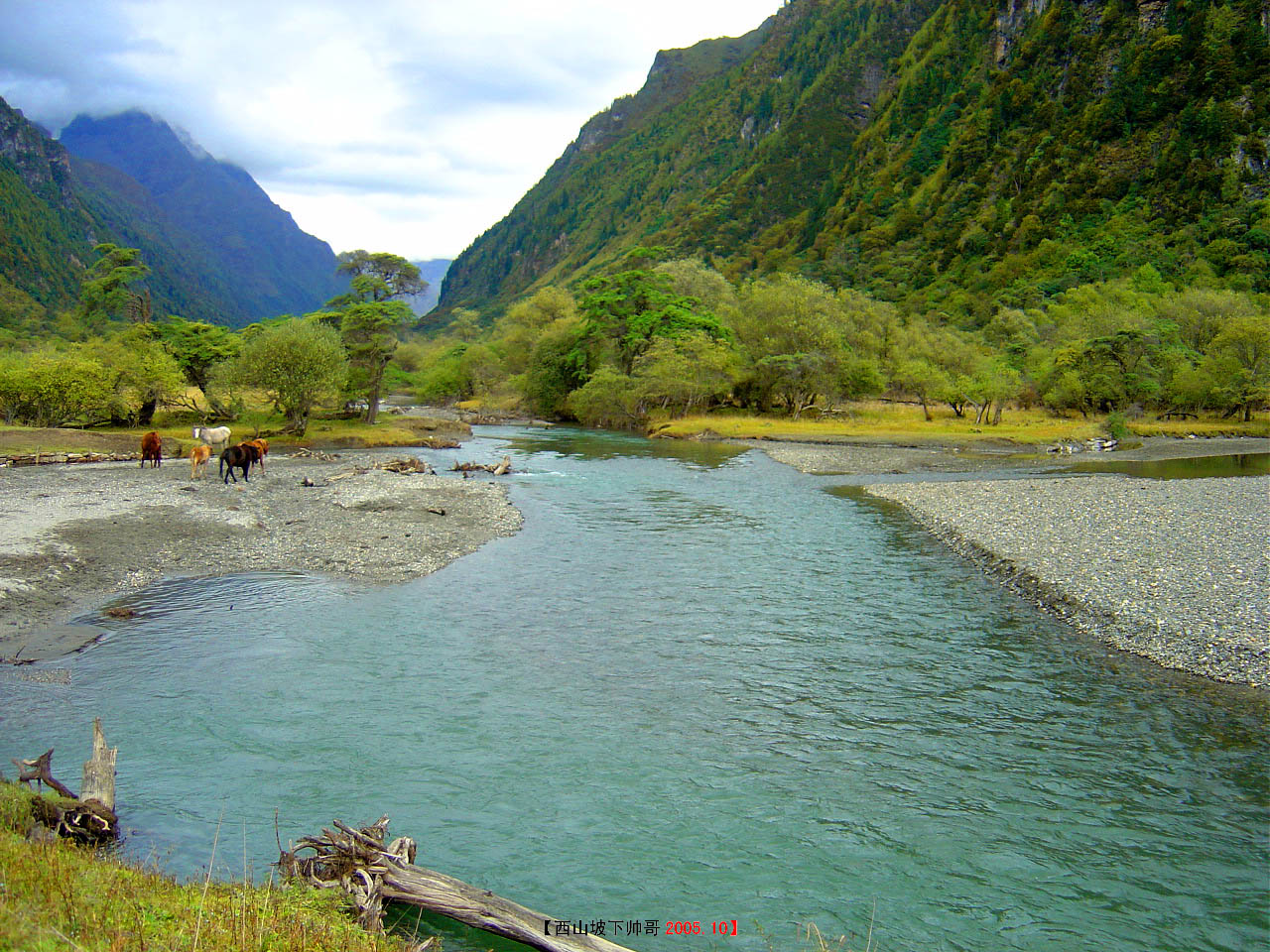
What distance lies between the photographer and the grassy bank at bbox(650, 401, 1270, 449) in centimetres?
6969

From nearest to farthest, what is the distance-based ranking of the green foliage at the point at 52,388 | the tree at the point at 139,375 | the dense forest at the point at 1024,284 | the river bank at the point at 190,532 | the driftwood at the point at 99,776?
the driftwood at the point at 99,776
the river bank at the point at 190,532
the green foliage at the point at 52,388
the tree at the point at 139,375
the dense forest at the point at 1024,284

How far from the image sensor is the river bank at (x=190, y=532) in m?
20.3

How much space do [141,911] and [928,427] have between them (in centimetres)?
7852

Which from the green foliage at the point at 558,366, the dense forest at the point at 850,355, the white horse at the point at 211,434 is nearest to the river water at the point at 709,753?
the white horse at the point at 211,434

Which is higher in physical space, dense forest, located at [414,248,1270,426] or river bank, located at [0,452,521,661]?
dense forest, located at [414,248,1270,426]

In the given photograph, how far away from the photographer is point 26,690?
14.5m

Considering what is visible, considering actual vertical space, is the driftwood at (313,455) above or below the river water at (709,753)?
above

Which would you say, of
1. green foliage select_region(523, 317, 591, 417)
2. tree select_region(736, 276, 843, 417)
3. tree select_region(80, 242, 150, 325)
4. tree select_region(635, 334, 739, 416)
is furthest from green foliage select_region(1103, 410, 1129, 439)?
tree select_region(80, 242, 150, 325)

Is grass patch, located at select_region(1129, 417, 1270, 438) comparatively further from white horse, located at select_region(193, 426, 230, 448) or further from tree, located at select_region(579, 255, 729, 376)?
white horse, located at select_region(193, 426, 230, 448)

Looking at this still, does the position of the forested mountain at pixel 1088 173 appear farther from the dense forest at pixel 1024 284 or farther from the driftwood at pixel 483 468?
the driftwood at pixel 483 468

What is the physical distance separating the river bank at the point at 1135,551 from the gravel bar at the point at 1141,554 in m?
0.03

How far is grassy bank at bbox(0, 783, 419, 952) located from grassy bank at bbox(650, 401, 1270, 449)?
67182 mm

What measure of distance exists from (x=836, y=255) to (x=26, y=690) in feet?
627

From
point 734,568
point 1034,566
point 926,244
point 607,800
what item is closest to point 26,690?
point 607,800
